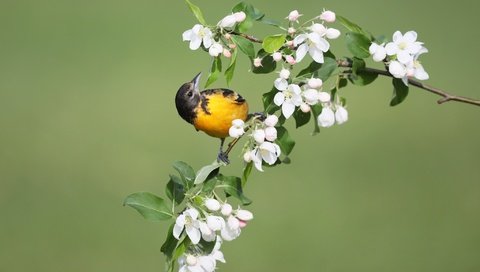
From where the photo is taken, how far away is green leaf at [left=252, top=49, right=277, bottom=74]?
3.99ft

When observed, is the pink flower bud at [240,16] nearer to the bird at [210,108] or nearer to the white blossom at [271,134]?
the white blossom at [271,134]

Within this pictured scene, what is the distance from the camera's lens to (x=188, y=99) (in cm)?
149

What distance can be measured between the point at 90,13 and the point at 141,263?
10.2 feet

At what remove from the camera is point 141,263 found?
3434 millimetres

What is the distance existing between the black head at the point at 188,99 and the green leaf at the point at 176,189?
0.29 m

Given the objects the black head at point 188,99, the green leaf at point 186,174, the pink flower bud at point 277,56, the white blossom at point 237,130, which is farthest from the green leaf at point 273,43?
the black head at point 188,99

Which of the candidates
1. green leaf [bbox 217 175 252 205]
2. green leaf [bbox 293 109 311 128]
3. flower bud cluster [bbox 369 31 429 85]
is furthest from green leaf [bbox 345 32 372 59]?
green leaf [bbox 217 175 252 205]

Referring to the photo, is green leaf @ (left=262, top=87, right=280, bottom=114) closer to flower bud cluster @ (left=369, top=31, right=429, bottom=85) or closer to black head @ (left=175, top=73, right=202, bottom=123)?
flower bud cluster @ (left=369, top=31, right=429, bottom=85)

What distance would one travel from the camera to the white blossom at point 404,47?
47.7 inches

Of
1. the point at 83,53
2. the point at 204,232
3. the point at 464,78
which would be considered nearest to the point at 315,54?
the point at 204,232

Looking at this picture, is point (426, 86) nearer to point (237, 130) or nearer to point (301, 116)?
point (301, 116)

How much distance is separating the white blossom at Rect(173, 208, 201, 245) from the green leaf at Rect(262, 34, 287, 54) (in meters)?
0.25

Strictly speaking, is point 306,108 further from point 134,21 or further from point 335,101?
point 134,21

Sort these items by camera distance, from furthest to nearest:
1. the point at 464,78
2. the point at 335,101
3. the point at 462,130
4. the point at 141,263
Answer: the point at 464,78, the point at 462,130, the point at 141,263, the point at 335,101
